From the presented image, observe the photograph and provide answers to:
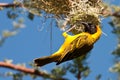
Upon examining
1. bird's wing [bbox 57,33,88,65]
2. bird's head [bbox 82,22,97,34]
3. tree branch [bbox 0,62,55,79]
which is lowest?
tree branch [bbox 0,62,55,79]

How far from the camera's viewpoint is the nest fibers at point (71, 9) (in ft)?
9.20

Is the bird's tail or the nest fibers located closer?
the bird's tail

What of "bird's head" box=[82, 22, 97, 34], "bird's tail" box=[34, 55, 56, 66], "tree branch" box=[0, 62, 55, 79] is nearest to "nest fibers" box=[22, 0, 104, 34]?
"bird's head" box=[82, 22, 97, 34]

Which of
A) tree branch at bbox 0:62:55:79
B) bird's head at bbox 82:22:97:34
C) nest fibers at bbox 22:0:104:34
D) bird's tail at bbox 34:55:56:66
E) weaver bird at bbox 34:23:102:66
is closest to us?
tree branch at bbox 0:62:55:79

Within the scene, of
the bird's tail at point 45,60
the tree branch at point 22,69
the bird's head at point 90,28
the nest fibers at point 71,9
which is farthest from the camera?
the bird's head at point 90,28

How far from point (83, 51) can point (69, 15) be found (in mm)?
287

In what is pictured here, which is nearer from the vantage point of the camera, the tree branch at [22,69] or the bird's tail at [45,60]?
the tree branch at [22,69]

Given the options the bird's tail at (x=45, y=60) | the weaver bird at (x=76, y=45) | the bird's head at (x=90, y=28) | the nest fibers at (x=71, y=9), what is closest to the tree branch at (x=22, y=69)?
the bird's tail at (x=45, y=60)

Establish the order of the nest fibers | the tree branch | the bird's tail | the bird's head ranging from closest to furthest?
the tree branch, the bird's tail, the nest fibers, the bird's head

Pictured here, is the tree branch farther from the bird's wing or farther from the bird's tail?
the bird's wing

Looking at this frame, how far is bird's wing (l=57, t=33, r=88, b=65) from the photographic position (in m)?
2.75

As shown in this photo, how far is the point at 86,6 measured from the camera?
Result: 2918 millimetres

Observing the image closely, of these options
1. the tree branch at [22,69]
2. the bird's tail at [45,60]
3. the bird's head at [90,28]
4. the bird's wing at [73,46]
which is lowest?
the tree branch at [22,69]

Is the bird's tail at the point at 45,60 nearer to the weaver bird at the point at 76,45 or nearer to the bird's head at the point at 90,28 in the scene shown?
the weaver bird at the point at 76,45
